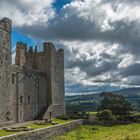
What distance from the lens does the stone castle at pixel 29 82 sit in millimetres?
43250

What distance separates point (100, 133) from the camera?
157 feet

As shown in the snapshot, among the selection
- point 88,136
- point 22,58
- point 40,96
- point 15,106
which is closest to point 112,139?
point 88,136

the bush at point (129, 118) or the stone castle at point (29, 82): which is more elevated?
the stone castle at point (29, 82)

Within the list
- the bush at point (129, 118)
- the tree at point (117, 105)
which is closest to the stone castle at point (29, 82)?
the tree at point (117, 105)

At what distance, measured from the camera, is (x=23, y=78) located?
2036 inches

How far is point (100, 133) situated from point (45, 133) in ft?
31.6

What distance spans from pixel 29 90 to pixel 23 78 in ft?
10.6

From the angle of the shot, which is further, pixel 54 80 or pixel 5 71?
pixel 54 80

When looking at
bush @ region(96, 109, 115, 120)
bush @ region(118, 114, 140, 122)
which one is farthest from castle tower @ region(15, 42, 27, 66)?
bush @ region(118, 114, 140, 122)

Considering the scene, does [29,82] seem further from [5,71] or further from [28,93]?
[5,71]

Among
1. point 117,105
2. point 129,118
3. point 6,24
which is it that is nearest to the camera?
point 6,24

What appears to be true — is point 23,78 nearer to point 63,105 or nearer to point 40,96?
point 40,96

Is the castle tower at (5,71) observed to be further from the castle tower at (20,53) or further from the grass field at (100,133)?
the castle tower at (20,53)

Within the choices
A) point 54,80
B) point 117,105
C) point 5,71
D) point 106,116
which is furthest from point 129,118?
point 5,71
